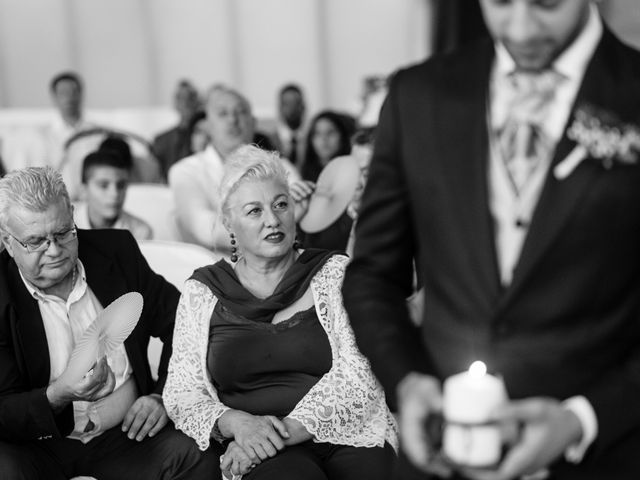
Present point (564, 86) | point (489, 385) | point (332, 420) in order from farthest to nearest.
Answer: point (332, 420)
point (564, 86)
point (489, 385)

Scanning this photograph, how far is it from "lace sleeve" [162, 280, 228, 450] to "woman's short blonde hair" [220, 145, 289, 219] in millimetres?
312

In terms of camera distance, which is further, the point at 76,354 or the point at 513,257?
the point at 76,354

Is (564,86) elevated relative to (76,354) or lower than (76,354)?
elevated

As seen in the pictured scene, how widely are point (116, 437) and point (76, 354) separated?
0.42 meters

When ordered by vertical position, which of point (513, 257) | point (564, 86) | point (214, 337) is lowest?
point (214, 337)

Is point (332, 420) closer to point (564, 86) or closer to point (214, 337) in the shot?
point (214, 337)

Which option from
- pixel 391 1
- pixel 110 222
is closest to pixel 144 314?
pixel 110 222

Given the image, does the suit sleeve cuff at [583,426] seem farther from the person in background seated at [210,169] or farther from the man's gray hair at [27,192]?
the person in background seated at [210,169]

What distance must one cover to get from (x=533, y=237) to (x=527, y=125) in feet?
0.43

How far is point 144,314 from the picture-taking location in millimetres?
2818

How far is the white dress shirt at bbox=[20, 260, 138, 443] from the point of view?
262 centimetres

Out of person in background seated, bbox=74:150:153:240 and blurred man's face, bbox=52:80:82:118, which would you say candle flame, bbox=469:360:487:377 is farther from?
blurred man's face, bbox=52:80:82:118

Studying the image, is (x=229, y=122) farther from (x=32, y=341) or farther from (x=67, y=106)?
(x=67, y=106)

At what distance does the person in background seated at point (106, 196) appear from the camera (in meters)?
4.20
